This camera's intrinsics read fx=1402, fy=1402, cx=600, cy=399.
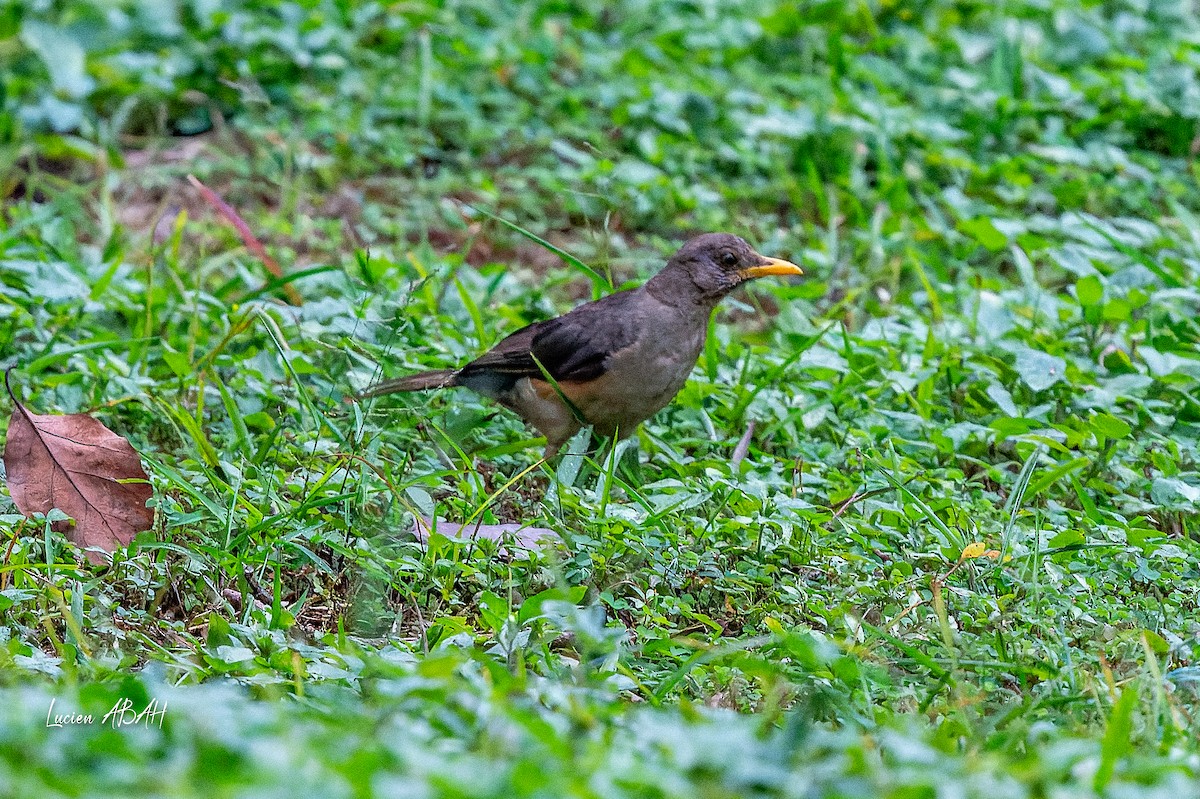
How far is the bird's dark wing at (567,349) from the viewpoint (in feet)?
16.1

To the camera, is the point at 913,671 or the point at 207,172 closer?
the point at 913,671

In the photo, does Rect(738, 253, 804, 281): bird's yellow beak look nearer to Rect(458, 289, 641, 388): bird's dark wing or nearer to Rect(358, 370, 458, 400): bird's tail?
Rect(458, 289, 641, 388): bird's dark wing

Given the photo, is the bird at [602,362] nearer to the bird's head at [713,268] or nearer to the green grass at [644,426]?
the bird's head at [713,268]

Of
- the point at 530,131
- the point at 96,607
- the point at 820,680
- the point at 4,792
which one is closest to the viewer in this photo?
the point at 4,792

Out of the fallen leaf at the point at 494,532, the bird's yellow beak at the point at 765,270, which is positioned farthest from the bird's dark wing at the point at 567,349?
the fallen leaf at the point at 494,532

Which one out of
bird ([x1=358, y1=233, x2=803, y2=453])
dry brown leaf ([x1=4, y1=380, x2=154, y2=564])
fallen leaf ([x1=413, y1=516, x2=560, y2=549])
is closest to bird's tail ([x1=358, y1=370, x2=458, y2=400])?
bird ([x1=358, y1=233, x2=803, y2=453])

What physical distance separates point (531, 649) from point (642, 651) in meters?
0.29

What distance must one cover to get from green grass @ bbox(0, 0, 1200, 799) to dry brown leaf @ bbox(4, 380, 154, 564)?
3.7 inches

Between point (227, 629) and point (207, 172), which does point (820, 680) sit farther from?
point (207, 172)

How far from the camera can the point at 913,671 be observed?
11.5ft

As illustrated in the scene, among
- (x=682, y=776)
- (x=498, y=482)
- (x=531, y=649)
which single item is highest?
(x=682, y=776)

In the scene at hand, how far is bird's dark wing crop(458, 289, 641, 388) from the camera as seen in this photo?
4902mm

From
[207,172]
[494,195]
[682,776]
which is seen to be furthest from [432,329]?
[682,776]

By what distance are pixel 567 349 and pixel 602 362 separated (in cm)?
17
